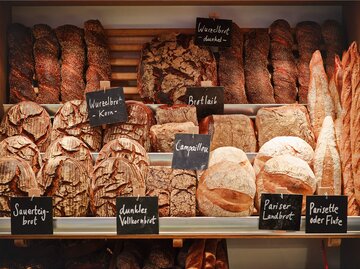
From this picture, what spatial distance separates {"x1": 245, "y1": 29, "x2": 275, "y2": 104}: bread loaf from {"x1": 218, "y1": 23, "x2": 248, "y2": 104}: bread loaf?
0.03 metres

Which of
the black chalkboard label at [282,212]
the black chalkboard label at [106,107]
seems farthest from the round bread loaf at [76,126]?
the black chalkboard label at [282,212]

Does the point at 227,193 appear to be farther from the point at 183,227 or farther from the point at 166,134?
the point at 166,134

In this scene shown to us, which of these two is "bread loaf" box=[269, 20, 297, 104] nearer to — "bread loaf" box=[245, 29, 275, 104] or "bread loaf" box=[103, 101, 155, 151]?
"bread loaf" box=[245, 29, 275, 104]

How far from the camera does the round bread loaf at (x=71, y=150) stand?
2.24 meters

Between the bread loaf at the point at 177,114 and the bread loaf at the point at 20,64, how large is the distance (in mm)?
634

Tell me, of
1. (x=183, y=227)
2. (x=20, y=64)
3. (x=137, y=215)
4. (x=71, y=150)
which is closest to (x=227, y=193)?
(x=183, y=227)

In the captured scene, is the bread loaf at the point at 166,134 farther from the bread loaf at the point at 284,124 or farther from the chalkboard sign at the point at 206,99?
the bread loaf at the point at 284,124

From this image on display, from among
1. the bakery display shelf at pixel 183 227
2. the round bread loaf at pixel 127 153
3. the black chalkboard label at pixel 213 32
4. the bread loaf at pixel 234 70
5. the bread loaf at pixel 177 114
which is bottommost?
the bakery display shelf at pixel 183 227

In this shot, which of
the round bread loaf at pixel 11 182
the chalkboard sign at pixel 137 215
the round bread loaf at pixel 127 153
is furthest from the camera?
the round bread loaf at pixel 127 153

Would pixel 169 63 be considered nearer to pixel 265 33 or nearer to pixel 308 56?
pixel 265 33

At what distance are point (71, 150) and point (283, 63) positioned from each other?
3.62 feet

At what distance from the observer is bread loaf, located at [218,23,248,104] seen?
2596 millimetres

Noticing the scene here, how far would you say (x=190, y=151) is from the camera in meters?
2.17

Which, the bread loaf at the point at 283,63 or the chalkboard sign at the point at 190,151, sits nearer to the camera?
the chalkboard sign at the point at 190,151
